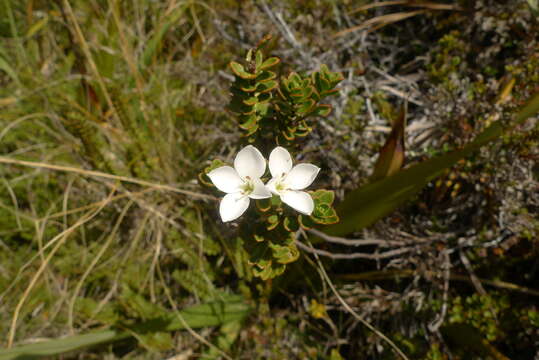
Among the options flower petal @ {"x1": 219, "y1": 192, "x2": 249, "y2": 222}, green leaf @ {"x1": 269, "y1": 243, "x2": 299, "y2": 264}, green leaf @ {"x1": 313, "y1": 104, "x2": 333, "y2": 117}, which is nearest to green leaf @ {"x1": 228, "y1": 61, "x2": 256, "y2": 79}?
green leaf @ {"x1": 313, "y1": 104, "x2": 333, "y2": 117}

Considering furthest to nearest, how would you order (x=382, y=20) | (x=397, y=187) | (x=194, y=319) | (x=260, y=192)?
(x=382, y=20) → (x=194, y=319) → (x=397, y=187) → (x=260, y=192)

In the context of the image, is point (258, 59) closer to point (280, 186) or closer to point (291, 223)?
point (280, 186)

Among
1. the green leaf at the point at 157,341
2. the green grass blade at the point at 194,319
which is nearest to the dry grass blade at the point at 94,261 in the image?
the green grass blade at the point at 194,319

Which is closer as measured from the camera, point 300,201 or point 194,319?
point 300,201

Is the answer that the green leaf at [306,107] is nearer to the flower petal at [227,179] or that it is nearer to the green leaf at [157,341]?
the flower petal at [227,179]

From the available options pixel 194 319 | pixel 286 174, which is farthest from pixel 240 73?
pixel 194 319

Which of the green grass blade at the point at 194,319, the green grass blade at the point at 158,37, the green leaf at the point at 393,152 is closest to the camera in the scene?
the green leaf at the point at 393,152

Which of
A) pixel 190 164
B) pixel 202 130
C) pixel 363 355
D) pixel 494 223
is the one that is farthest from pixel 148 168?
pixel 494 223

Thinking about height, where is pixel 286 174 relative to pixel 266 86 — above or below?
below
